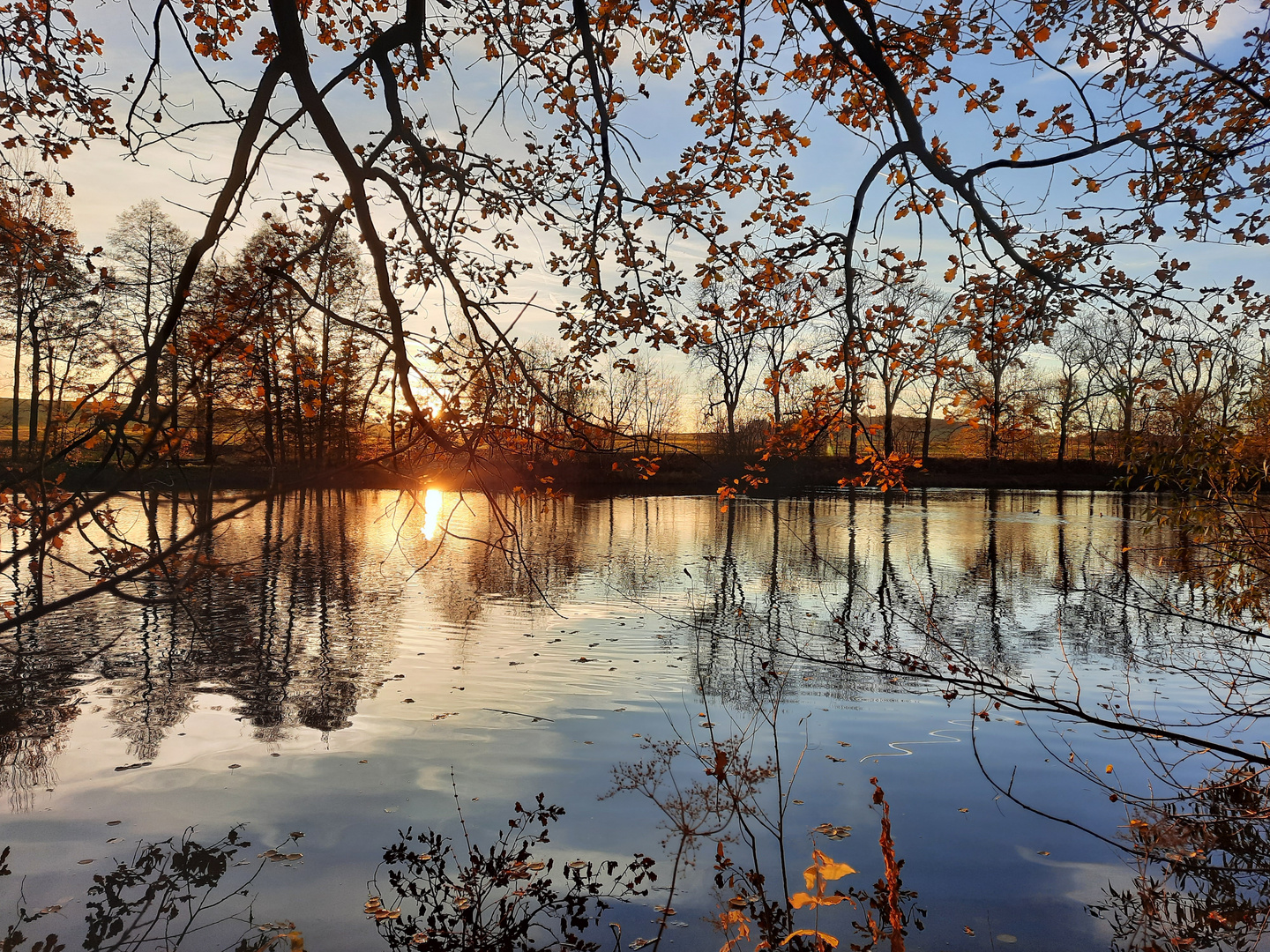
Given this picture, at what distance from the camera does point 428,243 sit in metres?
5.47

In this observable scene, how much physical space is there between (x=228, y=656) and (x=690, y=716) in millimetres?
5781

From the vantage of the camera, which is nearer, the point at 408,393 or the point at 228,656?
the point at 408,393

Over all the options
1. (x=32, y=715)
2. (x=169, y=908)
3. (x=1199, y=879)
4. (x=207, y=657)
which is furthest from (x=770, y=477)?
(x=169, y=908)

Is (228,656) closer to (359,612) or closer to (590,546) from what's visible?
(359,612)

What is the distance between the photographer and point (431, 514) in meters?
29.5

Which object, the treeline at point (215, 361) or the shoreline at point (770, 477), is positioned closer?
the treeline at point (215, 361)

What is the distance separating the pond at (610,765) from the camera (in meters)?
4.57

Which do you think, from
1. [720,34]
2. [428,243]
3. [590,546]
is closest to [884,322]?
[720,34]

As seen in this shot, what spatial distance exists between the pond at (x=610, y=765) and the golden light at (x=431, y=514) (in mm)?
5685

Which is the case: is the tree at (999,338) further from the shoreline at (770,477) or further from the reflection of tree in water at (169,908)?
the shoreline at (770,477)

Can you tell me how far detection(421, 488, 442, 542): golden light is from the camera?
2262cm

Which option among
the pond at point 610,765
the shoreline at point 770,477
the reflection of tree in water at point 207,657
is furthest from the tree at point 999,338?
the shoreline at point 770,477

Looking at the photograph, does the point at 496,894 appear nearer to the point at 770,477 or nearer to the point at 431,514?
the point at 431,514

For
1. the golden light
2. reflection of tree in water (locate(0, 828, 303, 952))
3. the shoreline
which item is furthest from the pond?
the shoreline
